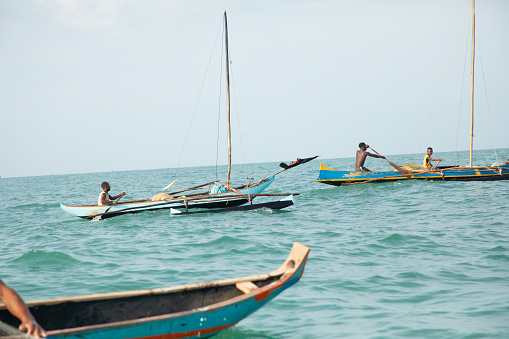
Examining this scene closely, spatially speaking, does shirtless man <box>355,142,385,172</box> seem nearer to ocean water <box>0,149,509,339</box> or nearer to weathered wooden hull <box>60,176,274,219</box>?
ocean water <box>0,149,509,339</box>

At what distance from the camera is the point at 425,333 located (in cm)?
580

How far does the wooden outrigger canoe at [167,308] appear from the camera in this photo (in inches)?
186

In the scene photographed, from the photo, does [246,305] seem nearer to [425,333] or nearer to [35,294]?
[425,333]

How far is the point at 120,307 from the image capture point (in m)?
5.50

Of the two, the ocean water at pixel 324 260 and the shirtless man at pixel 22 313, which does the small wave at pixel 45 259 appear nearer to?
the ocean water at pixel 324 260

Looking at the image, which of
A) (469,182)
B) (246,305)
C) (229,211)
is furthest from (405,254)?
(469,182)

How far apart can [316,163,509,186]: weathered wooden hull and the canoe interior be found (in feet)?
65.6

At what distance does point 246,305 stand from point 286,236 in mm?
7578

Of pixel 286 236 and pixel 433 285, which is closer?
pixel 433 285

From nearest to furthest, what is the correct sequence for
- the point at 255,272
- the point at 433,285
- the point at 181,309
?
the point at 181,309, the point at 433,285, the point at 255,272

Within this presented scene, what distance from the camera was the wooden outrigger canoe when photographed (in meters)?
4.73

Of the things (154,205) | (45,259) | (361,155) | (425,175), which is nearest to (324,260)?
(45,259)

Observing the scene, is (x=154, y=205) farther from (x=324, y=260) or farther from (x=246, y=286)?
(x=246, y=286)

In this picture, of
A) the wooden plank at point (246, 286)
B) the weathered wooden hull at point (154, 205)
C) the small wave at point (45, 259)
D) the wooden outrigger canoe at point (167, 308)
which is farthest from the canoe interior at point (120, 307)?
the weathered wooden hull at point (154, 205)
